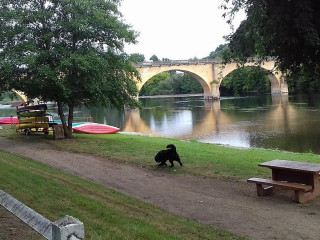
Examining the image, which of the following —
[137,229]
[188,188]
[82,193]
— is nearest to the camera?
[137,229]

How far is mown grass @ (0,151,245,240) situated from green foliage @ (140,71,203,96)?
97.2 m

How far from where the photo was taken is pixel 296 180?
7.00 meters

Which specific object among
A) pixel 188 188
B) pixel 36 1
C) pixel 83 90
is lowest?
pixel 188 188

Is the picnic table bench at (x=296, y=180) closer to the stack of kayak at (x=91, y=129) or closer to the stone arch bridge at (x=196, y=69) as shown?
the stack of kayak at (x=91, y=129)

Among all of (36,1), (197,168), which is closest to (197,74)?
(36,1)

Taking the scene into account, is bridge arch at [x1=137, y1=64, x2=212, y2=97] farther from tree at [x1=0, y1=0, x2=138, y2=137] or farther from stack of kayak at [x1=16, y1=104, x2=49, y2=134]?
tree at [x1=0, y1=0, x2=138, y2=137]

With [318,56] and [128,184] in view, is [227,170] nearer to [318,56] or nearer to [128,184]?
[128,184]

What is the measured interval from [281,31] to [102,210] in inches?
172

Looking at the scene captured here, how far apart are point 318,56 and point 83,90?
1095cm

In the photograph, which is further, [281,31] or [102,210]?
[281,31]

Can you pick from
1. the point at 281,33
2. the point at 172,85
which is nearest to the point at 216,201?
the point at 281,33

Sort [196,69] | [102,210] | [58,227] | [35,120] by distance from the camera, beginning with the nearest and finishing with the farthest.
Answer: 1. [58,227]
2. [102,210]
3. [35,120]
4. [196,69]

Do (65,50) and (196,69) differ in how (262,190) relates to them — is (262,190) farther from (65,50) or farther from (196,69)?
(196,69)

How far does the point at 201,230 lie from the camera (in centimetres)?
518
